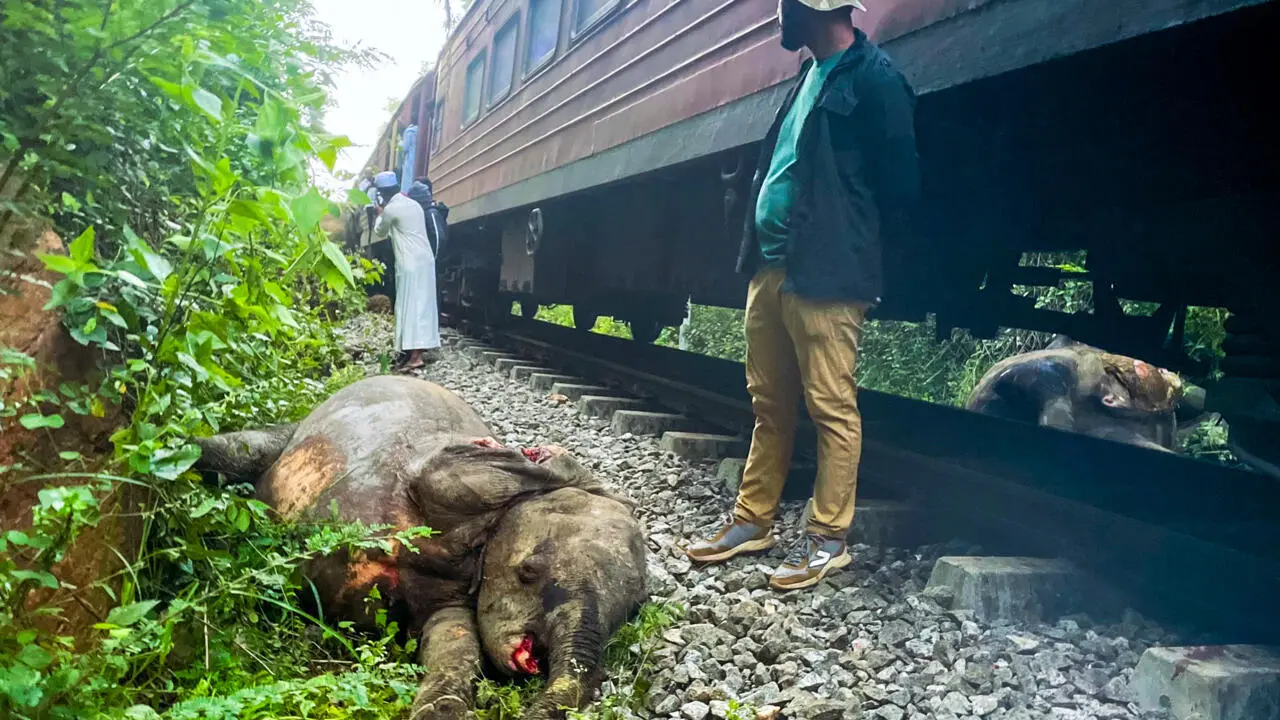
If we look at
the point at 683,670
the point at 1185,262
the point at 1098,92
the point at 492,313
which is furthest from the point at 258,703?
the point at 492,313

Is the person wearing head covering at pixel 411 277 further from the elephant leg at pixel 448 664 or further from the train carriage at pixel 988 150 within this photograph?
the elephant leg at pixel 448 664

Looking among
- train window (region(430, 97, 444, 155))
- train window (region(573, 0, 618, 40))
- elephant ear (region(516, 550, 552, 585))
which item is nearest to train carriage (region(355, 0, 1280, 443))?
train window (region(573, 0, 618, 40))

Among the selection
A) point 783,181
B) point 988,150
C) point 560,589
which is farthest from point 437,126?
point 560,589

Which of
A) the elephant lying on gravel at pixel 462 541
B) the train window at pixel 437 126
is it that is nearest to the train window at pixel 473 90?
the train window at pixel 437 126

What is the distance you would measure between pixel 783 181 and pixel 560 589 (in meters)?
1.60

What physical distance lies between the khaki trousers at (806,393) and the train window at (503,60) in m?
6.49

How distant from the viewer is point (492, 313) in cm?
1157

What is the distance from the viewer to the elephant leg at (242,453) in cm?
328

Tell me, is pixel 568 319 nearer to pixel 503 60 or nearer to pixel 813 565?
pixel 503 60

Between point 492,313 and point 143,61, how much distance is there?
985cm

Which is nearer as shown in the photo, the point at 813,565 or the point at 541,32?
the point at 813,565

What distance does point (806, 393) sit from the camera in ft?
10.4

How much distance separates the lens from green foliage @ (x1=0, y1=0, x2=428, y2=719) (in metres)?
1.73

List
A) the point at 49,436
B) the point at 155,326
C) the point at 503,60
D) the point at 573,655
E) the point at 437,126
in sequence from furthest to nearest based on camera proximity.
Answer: the point at 437,126, the point at 503,60, the point at 573,655, the point at 155,326, the point at 49,436
